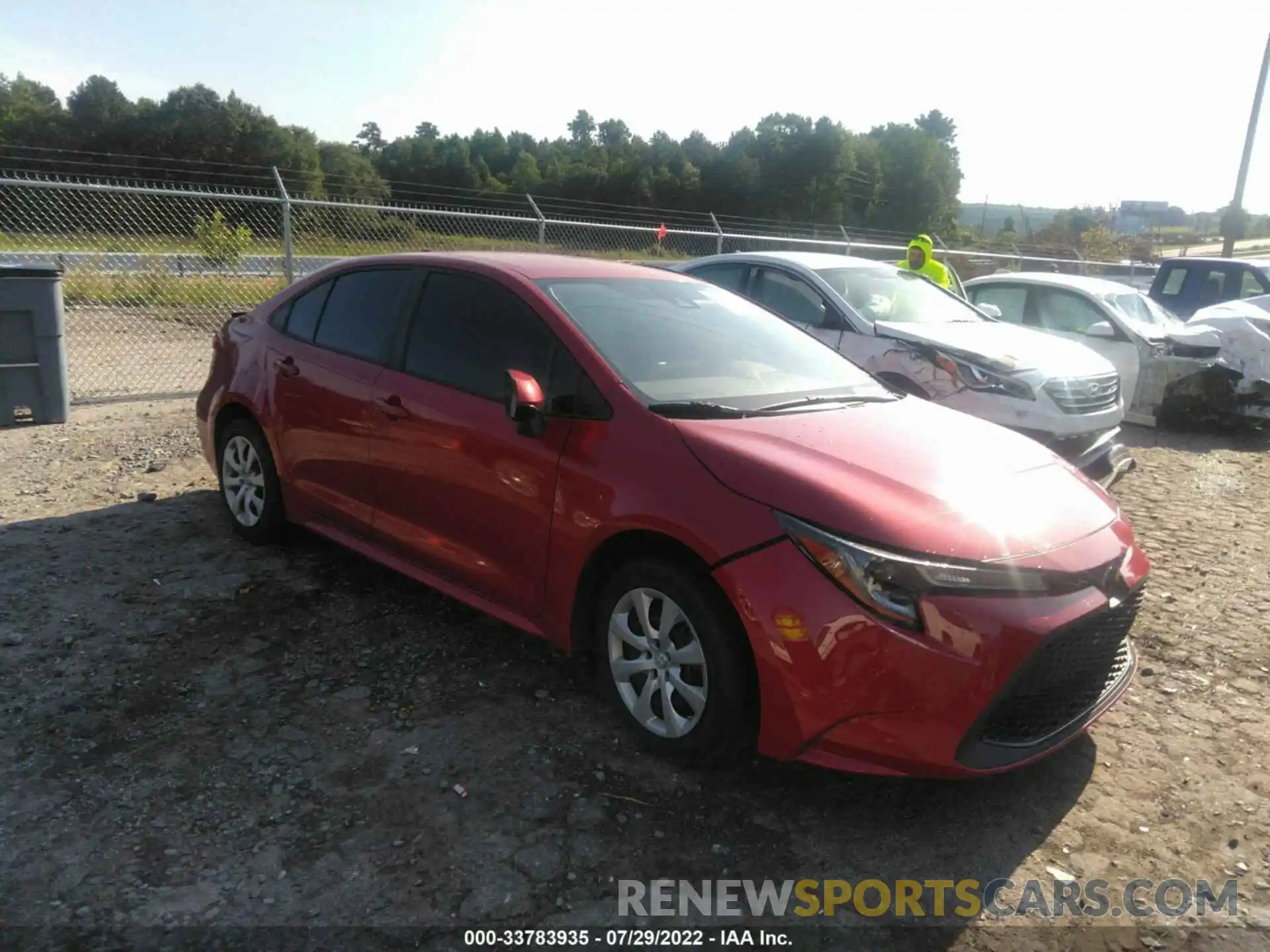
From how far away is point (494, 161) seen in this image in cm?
2941

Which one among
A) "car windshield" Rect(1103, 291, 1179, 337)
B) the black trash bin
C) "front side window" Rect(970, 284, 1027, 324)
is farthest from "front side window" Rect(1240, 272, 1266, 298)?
the black trash bin

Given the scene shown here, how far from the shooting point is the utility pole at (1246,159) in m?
21.3

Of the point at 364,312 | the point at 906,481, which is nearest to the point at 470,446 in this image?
the point at 364,312

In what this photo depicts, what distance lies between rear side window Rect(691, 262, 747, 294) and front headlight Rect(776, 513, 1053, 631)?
201 inches

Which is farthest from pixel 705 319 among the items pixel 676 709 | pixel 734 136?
pixel 734 136

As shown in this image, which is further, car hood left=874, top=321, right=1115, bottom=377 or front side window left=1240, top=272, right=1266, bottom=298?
front side window left=1240, top=272, right=1266, bottom=298

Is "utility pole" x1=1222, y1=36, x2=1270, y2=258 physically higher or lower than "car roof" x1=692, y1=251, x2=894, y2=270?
higher

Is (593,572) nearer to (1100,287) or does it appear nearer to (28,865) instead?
(28,865)

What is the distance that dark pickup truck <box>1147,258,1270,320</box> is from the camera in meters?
12.1

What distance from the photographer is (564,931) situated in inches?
95.2

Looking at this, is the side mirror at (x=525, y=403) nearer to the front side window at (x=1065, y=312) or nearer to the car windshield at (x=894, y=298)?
the car windshield at (x=894, y=298)

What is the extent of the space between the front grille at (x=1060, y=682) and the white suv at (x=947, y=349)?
10.1 feet

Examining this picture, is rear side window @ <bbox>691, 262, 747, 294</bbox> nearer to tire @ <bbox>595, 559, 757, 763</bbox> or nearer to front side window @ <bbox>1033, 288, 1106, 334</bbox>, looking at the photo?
front side window @ <bbox>1033, 288, 1106, 334</bbox>

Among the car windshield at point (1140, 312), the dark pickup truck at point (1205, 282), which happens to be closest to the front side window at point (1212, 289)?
the dark pickup truck at point (1205, 282)
